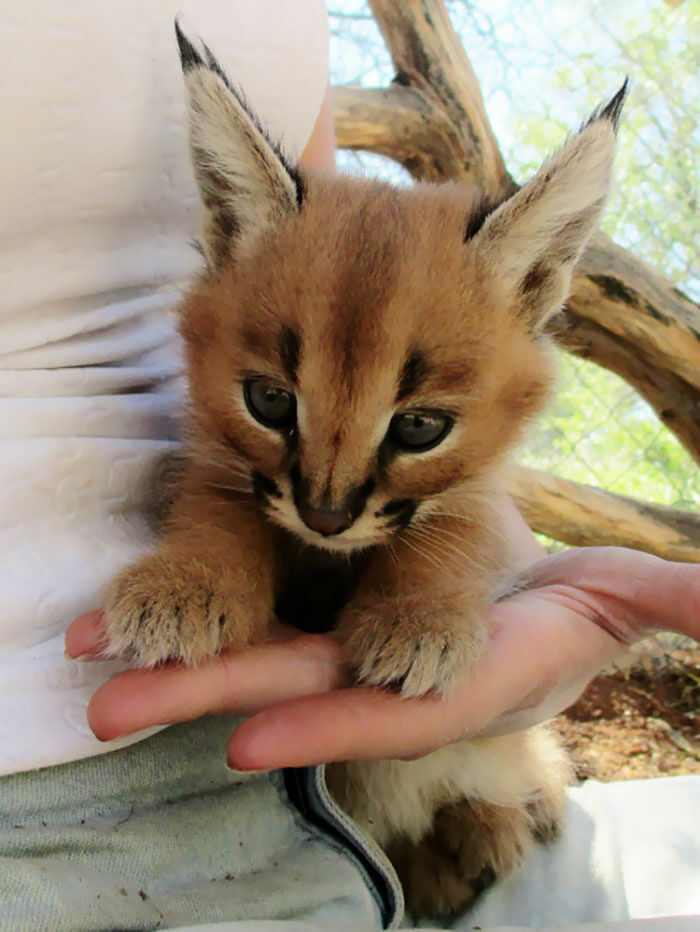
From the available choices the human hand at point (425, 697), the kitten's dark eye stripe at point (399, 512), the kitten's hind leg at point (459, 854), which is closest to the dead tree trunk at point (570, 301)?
the kitten's hind leg at point (459, 854)

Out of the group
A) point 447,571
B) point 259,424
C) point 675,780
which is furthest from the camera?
point 675,780

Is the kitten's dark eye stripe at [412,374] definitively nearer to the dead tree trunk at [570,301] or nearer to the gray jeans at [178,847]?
the gray jeans at [178,847]

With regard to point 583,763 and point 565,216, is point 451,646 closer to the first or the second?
point 565,216

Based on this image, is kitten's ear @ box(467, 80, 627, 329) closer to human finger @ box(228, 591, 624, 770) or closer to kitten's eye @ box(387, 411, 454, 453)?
kitten's eye @ box(387, 411, 454, 453)

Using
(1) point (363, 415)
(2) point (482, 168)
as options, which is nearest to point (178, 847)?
(1) point (363, 415)

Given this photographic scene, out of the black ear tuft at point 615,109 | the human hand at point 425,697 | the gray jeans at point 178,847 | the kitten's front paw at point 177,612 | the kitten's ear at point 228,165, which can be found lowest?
the gray jeans at point 178,847

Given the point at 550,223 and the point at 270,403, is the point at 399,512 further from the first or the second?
the point at 550,223

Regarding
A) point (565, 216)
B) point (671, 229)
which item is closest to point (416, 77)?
point (671, 229)

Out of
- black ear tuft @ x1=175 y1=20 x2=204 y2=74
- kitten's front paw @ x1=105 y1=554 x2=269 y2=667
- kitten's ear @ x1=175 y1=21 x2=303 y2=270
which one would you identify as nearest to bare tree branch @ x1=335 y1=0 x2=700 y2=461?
kitten's ear @ x1=175 y1=21 x2=303 y2=270
